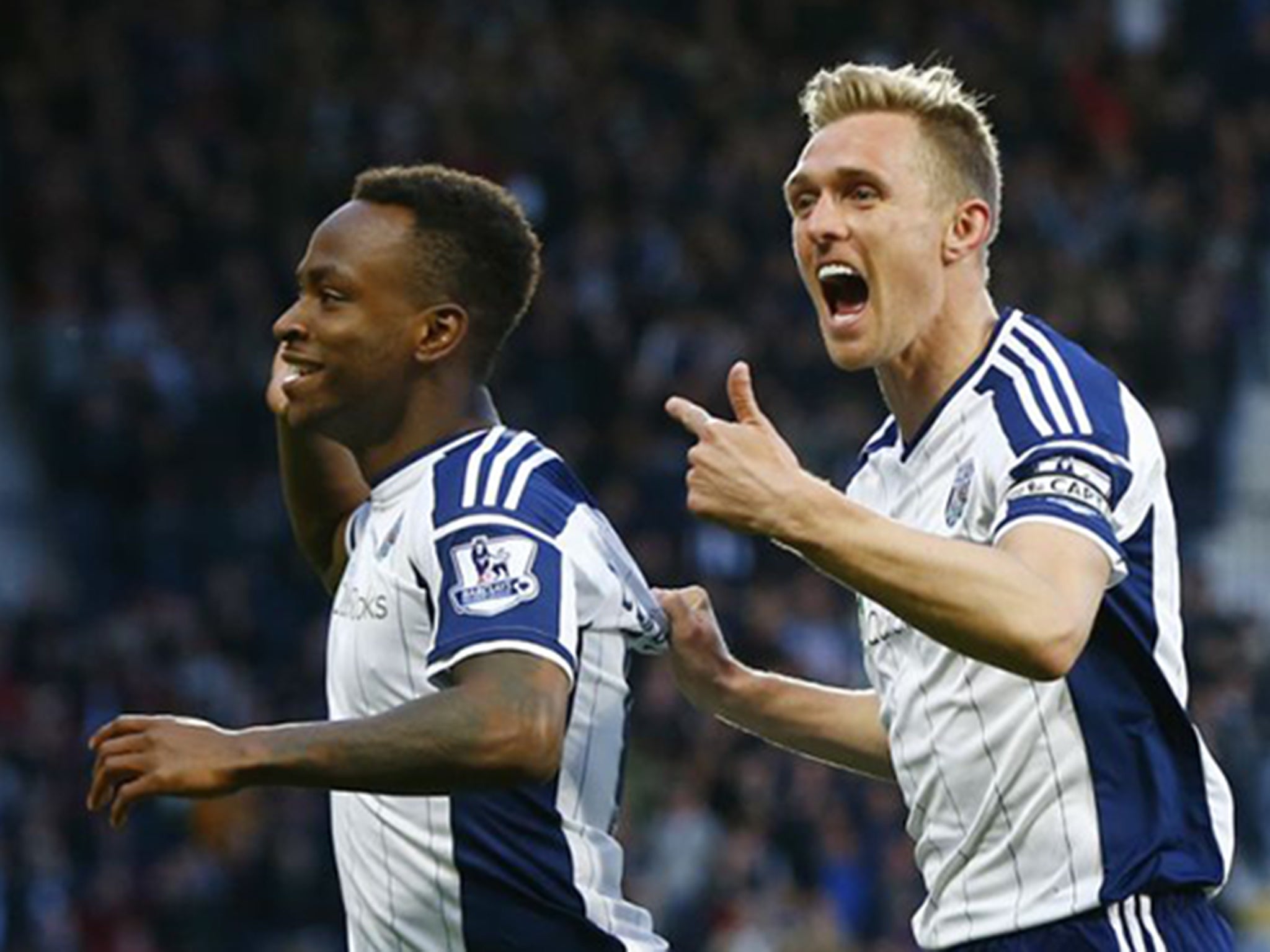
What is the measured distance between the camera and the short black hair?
5414 millimetres

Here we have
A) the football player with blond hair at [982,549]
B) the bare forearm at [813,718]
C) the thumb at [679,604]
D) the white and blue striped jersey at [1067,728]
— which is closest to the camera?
the football player with blond hair at [982,549]

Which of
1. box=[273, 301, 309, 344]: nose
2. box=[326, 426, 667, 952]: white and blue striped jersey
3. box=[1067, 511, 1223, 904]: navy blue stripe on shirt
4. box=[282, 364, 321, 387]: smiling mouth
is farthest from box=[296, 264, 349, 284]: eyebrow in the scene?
box=[1067, 511, 1223, 904]: navy blue stripe on shirt

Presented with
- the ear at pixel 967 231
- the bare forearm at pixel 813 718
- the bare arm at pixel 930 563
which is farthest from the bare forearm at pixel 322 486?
the bare arm at pixel 930 563

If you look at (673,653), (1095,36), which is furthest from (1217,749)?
(673,653)

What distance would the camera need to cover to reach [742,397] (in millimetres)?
4910

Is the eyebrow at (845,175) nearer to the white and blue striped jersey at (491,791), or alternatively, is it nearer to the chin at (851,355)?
the chin at (851,355)

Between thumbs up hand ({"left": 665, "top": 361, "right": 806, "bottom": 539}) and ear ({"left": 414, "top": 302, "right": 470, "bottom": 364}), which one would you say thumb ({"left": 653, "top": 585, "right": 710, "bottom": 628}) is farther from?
thumbs up hand ({"left": 665, "top": 361, "right": 806, "bottom": 539})

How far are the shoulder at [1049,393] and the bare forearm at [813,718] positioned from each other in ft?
3.14

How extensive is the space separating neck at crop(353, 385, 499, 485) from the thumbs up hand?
2.33 feet

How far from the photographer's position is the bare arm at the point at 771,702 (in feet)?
19.3

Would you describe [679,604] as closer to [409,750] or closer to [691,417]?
[691,417]

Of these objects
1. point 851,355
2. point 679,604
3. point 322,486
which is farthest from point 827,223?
point 322,486

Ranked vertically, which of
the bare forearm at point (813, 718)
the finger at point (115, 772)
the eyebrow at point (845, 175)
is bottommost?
the finger at point (115, 772)

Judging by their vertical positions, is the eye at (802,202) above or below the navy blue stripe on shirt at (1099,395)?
above
